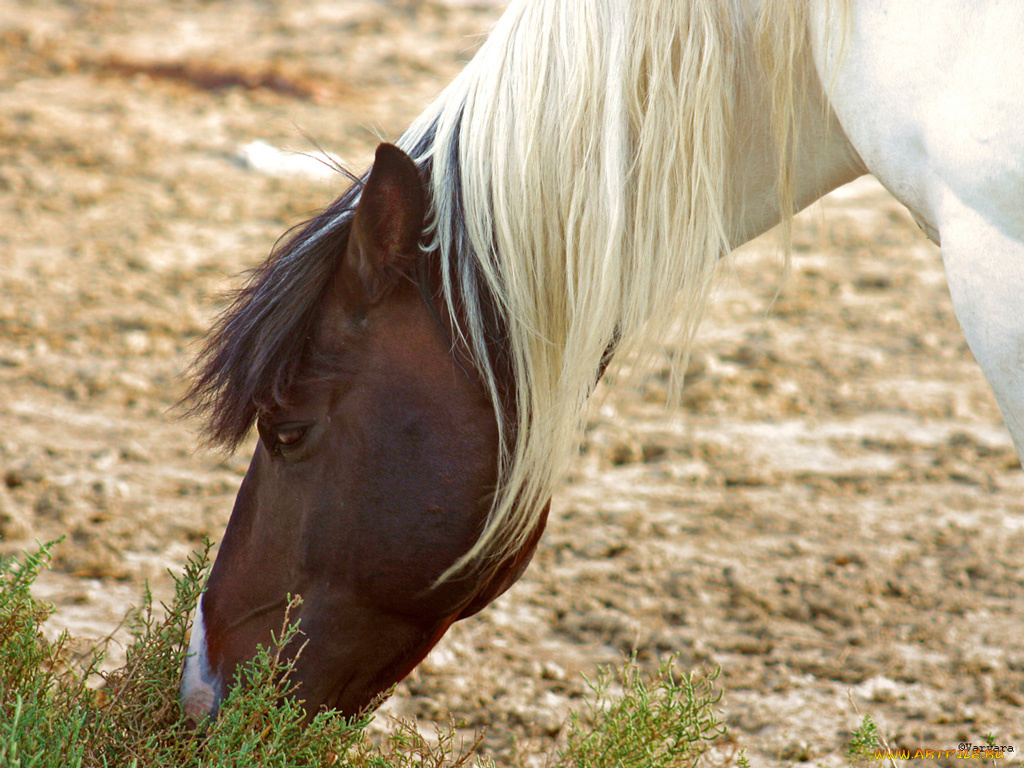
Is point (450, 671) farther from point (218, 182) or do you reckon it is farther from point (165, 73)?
point (165, 73)

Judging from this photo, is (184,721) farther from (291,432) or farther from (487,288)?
(487,288)

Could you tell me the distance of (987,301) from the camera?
4.12ft

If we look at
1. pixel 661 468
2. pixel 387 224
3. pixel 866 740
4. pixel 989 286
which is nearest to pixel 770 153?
Answer: pixel 989 286

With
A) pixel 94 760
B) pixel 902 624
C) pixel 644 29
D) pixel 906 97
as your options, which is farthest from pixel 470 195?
pixel 902 624

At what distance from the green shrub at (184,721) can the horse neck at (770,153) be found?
31.3 inches

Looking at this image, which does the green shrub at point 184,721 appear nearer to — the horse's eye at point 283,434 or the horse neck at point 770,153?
the horse's eye at point 283,434

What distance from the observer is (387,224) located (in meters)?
1.53

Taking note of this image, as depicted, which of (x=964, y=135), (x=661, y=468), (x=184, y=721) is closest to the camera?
(x=964, y=135)

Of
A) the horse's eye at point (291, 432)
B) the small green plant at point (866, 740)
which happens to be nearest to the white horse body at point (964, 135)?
the small green plant at point (866, 740)

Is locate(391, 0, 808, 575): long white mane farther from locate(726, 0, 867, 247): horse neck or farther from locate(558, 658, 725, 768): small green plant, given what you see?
locate(558, 658, 725, 768): small green plant

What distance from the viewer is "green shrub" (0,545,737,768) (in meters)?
1.52

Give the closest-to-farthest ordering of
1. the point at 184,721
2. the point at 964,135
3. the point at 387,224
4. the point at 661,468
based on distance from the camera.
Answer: the point at 964,135 → the point at 387,224 → the point at 184,721 → the point at 661,468

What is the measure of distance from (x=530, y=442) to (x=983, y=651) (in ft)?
5.83

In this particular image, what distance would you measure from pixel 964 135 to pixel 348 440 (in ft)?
3.24
